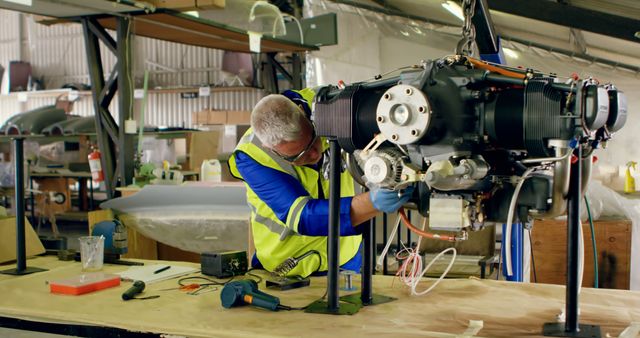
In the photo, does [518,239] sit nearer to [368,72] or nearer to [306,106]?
[306,106]

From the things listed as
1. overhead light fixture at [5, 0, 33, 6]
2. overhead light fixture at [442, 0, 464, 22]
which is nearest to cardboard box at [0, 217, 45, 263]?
overhead light fixture at [5, 0, 33, 6]

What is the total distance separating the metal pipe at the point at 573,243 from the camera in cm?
122

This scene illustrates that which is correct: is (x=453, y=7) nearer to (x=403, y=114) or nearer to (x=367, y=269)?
(x=367, y=269)

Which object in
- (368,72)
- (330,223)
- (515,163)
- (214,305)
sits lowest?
(214,305)

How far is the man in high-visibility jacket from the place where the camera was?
162 cm

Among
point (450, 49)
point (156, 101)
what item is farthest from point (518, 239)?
point (156, 101)

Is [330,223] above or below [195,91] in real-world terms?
below

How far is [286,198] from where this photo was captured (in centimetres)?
175

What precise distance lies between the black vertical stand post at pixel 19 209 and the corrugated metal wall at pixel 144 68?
846 cm

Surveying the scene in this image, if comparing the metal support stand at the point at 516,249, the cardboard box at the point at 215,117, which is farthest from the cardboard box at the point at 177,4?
the cardboard box at the point at 215,117

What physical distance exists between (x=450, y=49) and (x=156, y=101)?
26.6ft

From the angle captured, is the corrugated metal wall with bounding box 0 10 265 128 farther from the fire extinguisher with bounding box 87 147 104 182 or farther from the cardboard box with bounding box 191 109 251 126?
the fire extinguisher with bounding box 87 147 104 182

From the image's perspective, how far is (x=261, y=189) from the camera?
71.5 inches

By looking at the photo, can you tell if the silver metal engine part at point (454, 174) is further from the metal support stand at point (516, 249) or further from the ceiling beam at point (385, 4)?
the ceiling beam at point (385, 4)
